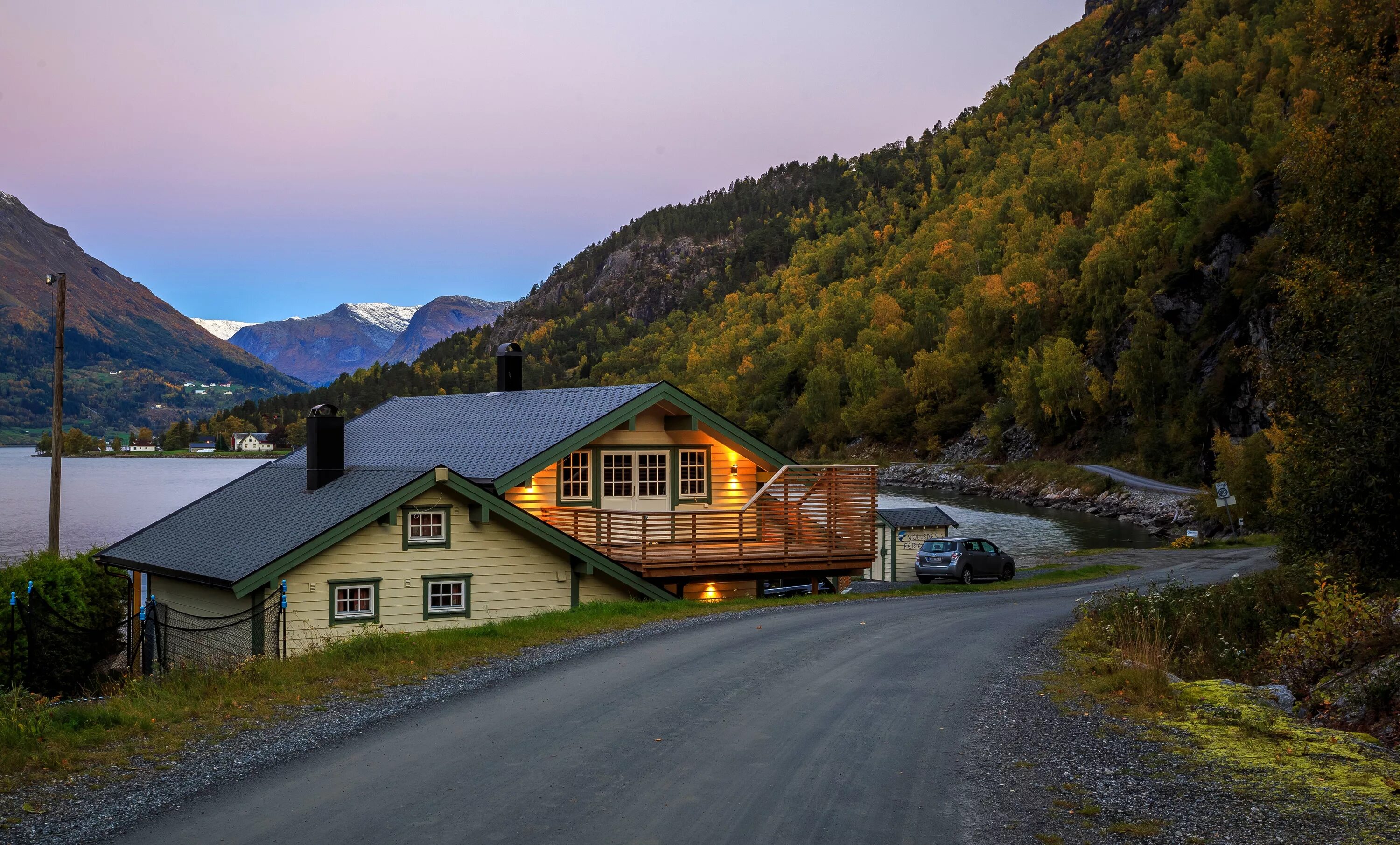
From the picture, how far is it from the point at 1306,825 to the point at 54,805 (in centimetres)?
918

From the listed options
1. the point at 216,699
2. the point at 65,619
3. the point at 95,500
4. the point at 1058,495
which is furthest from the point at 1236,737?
the point at 95,500

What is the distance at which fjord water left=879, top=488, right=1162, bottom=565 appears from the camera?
186 ft

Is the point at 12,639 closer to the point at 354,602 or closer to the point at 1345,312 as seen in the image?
the point at 354,602

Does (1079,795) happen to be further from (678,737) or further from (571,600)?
(571,600)

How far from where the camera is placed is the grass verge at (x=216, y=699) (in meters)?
9.09

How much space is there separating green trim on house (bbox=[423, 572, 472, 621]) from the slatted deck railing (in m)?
4.09

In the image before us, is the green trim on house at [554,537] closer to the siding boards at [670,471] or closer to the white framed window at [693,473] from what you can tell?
the siding boards at [670,471]

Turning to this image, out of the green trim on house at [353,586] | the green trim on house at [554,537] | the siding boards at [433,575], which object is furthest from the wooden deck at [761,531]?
the green trim on house at [353,586]

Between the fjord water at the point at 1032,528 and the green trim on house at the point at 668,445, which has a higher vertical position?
the green trim on house at the point at 668,445

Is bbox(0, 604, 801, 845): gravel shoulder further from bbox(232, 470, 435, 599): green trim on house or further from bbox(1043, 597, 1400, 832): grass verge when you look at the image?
bbox(232, 470, 435, 599): green trim on house

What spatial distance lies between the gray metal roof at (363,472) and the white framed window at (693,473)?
2494 mm

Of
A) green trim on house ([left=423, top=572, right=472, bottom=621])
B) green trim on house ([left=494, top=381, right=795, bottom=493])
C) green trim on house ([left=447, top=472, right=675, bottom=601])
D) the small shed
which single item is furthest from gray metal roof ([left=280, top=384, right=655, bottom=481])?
the small shed

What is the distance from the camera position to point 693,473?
29.1 meters

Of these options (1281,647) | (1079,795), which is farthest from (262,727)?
(1281,647)
